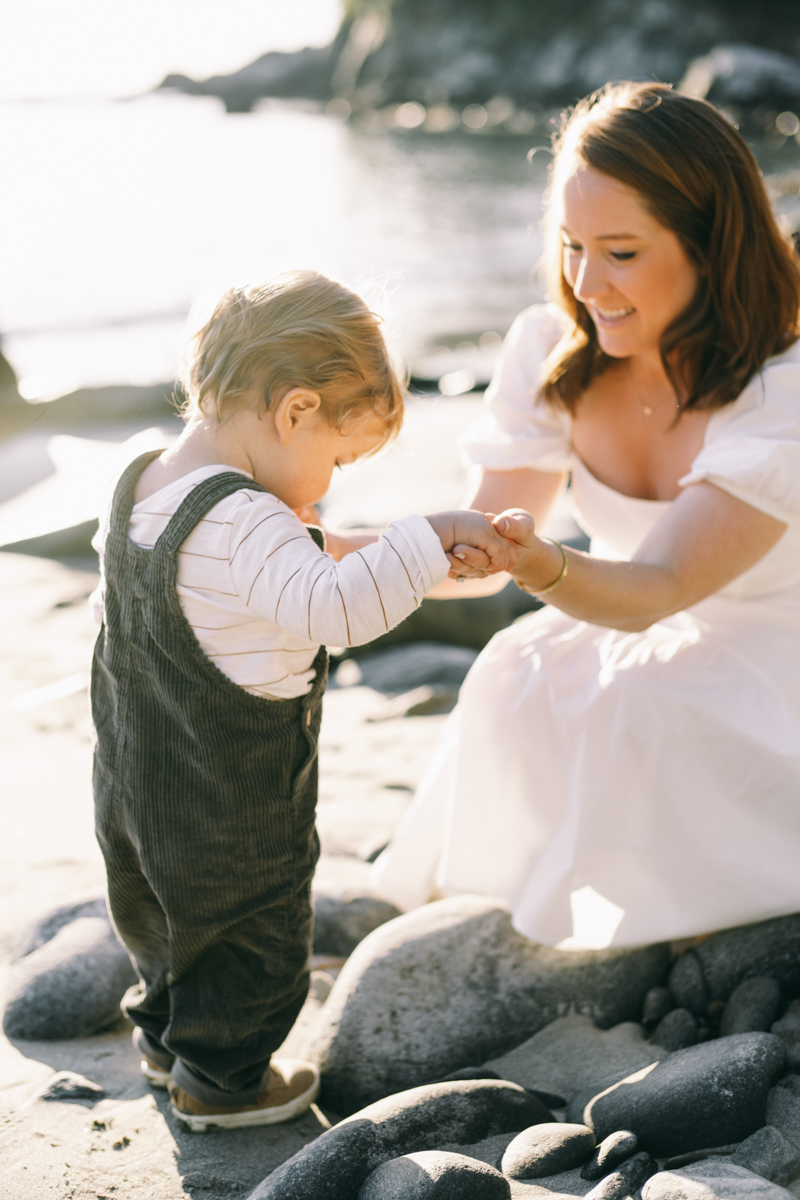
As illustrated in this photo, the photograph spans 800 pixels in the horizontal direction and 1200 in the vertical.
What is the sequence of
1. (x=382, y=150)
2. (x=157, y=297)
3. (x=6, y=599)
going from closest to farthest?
(x=6, y=599), (x=157, y=297), (x=382, y=150)

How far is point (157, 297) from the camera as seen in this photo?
15.4 meters

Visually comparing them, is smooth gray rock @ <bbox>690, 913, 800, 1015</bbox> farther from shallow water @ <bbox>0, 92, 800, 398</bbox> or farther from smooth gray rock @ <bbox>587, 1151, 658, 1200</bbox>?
shallow water @ <bbox>0, 92, 800, 398</bbox>

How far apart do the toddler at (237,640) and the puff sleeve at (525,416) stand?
87 centimetres

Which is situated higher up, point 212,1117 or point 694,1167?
point 694,1167

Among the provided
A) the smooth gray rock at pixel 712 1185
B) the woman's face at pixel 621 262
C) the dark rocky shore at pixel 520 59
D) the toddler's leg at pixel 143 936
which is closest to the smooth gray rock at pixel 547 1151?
the smooth gray rock at pixel 712 1185

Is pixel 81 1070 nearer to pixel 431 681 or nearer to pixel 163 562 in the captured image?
pixel 163 562

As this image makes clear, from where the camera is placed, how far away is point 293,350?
6.00ft

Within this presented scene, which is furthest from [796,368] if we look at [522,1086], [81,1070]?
[81,1070]

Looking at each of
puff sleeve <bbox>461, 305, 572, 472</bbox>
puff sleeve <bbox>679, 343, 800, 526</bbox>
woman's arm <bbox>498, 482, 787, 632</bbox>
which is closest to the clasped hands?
woman's arm <bbox>498, 482, 787, 632</bbox>

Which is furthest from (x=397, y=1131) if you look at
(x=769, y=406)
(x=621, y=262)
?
(x=621, y=262)

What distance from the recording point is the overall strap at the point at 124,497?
1.85 m

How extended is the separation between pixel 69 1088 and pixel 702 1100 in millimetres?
1223

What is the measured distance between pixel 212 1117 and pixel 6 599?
11.1 feet

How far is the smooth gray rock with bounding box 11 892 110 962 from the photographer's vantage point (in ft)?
8.56
